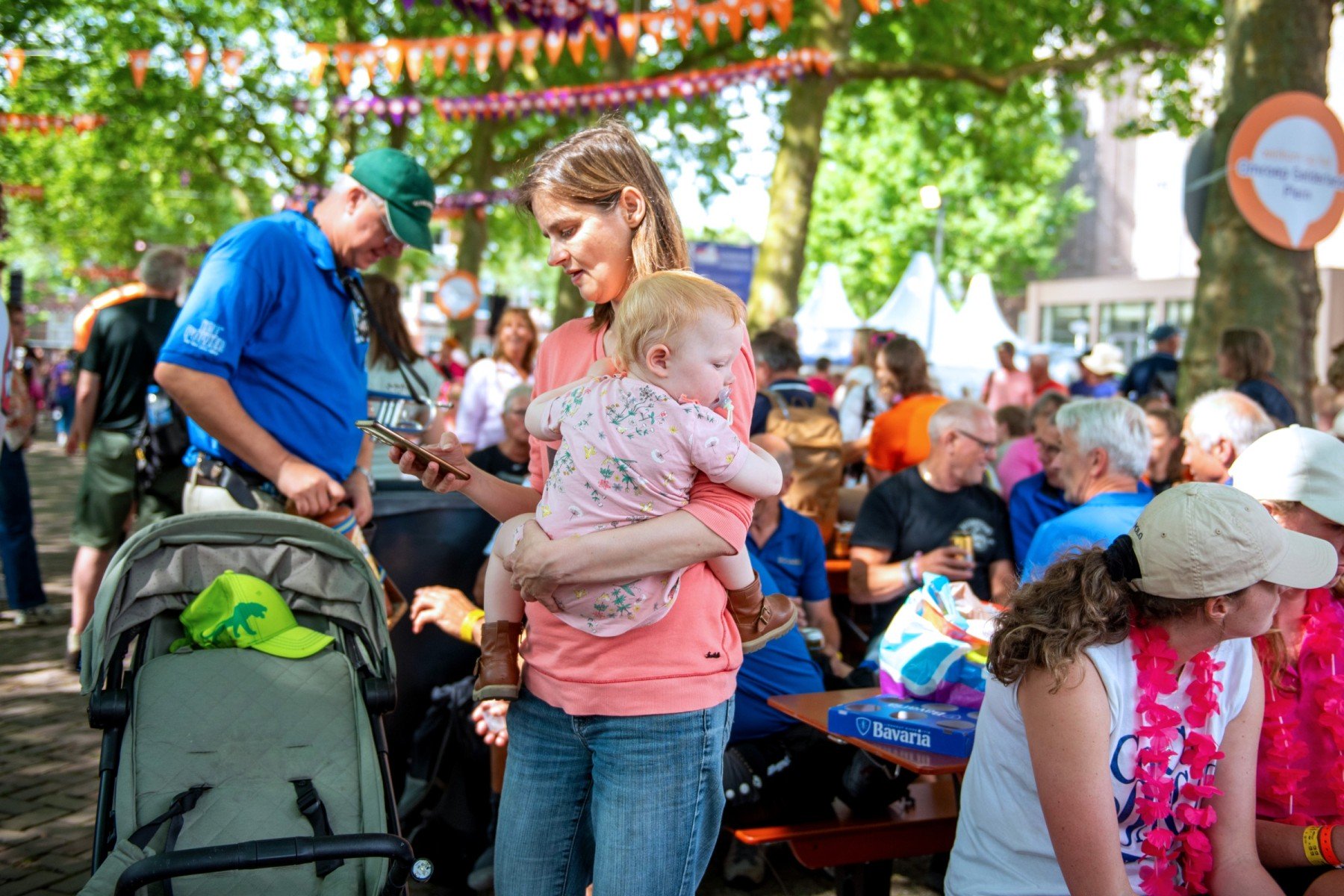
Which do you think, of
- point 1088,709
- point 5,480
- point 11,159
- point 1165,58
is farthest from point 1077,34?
point 1088,709

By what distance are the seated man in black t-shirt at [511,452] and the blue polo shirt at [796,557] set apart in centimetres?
108

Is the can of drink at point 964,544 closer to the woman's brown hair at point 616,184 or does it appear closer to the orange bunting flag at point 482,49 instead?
the woman's brown hair at point 616,184

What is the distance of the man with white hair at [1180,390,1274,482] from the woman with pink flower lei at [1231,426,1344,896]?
1.67 meters

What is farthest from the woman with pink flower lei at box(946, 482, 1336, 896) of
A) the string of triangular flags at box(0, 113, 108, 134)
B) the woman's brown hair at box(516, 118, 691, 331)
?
the string of triangular flags at box(0, 113, 108, 134)

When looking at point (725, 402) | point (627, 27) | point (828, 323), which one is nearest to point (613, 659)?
point (725, 402)

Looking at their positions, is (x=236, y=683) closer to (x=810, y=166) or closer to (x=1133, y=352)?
(x=810, y=166)

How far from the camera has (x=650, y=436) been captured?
6.17 ft

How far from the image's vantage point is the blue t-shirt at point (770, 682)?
3.78 m

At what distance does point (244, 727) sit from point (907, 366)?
516 cm

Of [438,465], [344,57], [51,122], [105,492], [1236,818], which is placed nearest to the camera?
[438,465]

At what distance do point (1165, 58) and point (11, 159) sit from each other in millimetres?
14510

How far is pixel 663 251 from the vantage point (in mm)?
2070

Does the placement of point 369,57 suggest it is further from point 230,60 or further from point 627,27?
point 627,27

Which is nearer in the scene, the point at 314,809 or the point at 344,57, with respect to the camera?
the point at 314,809
